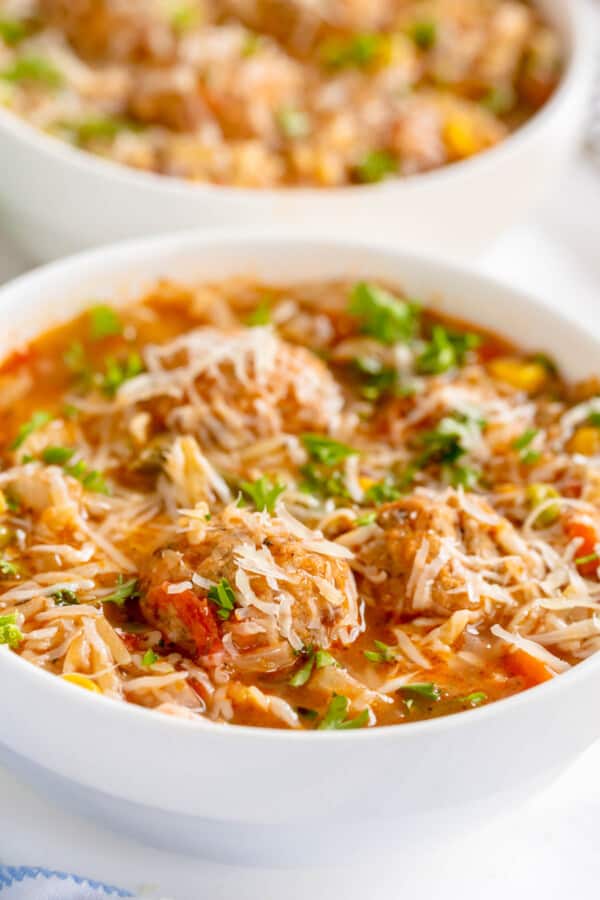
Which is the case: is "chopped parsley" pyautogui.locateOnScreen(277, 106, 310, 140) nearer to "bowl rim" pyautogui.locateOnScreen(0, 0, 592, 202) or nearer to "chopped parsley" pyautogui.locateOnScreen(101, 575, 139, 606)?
"bowl rim" pyautogui.locateOnScreen(0, 0, 592, 202)

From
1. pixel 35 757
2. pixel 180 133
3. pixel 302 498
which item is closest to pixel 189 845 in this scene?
pixel 35 757

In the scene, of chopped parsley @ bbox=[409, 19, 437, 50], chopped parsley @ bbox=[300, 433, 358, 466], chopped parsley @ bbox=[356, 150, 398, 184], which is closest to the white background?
chopped parsley @ bbox=[300, 433, 358, 466]

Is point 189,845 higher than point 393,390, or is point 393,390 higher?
point 393,390

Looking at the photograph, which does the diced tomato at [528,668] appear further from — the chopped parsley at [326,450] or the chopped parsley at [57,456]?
the chopped parsley at [57,456]

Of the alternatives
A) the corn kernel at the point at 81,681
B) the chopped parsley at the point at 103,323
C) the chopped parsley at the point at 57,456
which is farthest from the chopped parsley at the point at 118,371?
the corn kernel at the point at 81,681

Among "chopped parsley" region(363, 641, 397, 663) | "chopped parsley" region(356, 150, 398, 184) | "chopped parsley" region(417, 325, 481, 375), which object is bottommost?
"chopped parsley" region(363, 641, 397, 663)

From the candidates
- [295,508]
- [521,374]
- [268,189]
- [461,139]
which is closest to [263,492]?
[295,508]

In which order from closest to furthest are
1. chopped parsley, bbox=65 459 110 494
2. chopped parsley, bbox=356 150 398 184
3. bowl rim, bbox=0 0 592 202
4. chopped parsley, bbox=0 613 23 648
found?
chopped parsley, bbox=0 613 23 648 < chopped parsley, bbox=65 459 110 494 < bowl rim, bbox=0 0 592 202 < chopped parsley, bbox=356 150 398 184

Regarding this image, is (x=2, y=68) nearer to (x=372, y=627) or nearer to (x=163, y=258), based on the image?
(x=163, y=258)
